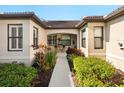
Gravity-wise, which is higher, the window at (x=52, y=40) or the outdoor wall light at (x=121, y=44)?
the window at (x=52, y=40)

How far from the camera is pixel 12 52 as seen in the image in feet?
52.5

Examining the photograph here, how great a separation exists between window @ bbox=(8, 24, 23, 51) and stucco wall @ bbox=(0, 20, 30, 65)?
0.26m

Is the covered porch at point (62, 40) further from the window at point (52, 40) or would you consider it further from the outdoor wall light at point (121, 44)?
the outdoor wall light at point (121, 44)

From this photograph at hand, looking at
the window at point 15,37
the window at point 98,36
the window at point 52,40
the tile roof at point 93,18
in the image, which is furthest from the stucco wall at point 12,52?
the window at point 52,40

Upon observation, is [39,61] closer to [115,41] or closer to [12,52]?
[12,52]

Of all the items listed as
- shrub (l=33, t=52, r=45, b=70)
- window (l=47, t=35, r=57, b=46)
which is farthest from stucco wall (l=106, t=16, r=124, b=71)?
window (l=47, t=35, r=57, b=46)

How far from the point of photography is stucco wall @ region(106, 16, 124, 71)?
15027mm

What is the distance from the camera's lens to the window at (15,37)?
16062mm

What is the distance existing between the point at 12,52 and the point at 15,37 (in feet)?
3.05

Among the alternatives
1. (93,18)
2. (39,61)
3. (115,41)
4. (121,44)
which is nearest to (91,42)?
(93,18)

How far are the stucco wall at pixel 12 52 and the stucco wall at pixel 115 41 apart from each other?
5363 millimetres
